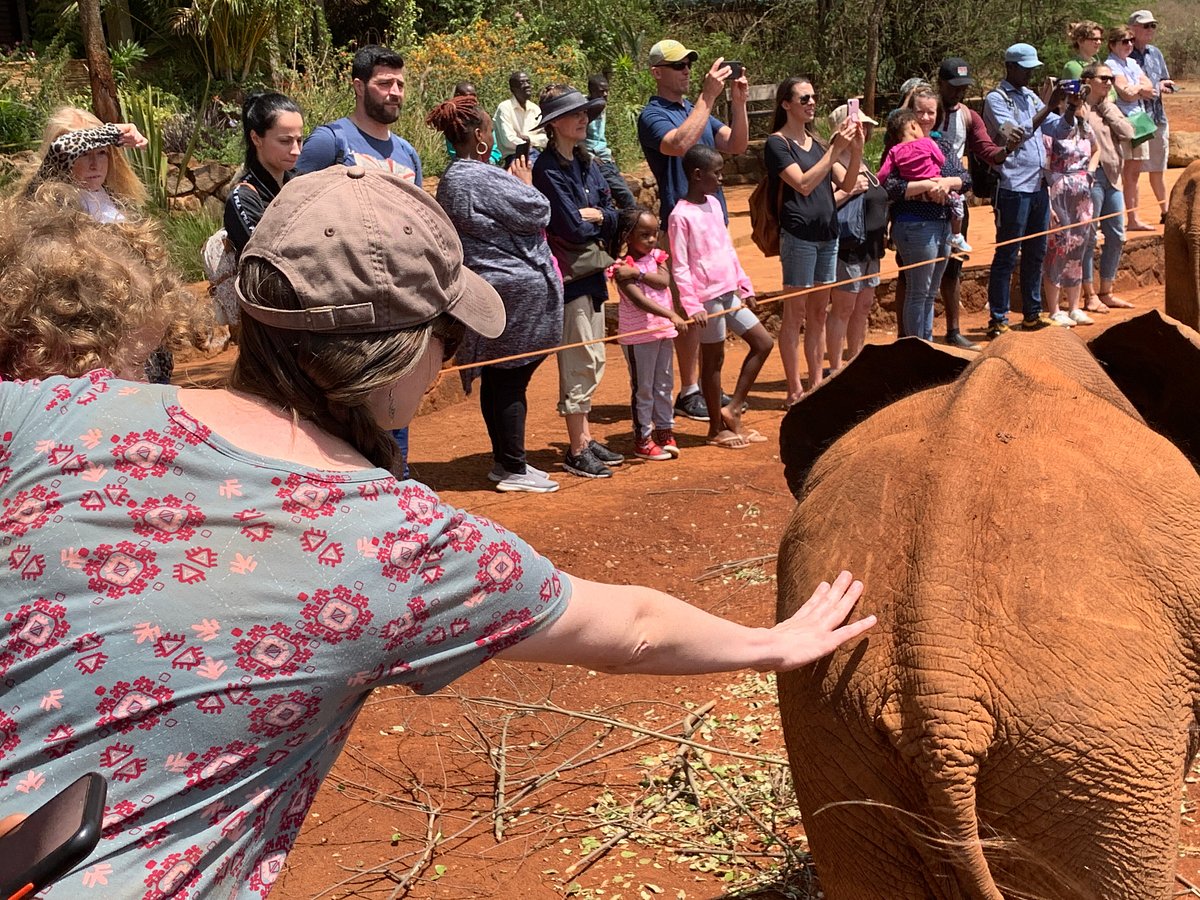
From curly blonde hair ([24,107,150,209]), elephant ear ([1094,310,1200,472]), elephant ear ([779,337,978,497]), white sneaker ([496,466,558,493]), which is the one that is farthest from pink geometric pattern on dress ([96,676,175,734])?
white sneaker ([496,466,558,493])

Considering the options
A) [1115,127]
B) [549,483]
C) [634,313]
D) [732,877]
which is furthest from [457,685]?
[1115,127]

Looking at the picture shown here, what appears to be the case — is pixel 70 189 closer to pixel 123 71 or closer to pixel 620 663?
pixel 620 663

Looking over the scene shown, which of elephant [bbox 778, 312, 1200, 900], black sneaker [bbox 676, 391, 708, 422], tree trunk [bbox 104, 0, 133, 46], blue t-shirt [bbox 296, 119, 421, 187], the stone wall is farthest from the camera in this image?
tree trunk [bbox 104, 0, 133, 46]

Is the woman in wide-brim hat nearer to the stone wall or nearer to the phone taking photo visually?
the phone taking photo

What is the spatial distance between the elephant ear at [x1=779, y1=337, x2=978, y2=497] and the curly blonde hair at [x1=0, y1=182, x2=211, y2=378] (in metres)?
1.64

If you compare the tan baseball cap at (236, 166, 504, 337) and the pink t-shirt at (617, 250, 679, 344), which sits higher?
the tan baseball cap at (236, 166, 504, 337)

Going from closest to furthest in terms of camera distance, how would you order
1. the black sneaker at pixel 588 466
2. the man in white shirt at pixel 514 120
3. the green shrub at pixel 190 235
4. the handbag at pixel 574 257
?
the handbag at pixel 574 257 < the black sneaker at pixel 588 466 < the man in white shirt at pixel 514 120 < the green shrub at pixel 190 235

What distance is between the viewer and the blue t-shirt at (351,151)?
6496 mm

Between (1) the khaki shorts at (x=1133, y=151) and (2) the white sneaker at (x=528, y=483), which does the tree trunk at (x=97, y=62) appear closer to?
(2) the white sneaker at (x=528, y=483)

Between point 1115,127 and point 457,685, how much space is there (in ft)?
32.9

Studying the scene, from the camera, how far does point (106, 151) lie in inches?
211

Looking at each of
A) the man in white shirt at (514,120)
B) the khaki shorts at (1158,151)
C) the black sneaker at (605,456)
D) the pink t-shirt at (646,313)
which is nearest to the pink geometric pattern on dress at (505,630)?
the pink t-shirt at (646,313)

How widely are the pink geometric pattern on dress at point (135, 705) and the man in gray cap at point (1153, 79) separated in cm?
1341

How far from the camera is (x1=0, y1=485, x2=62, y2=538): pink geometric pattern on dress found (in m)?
1.85
